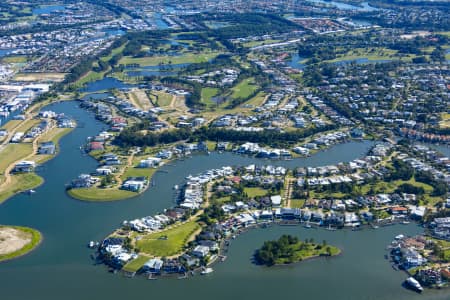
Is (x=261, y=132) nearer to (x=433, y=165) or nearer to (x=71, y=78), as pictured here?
(x=433, y=165)

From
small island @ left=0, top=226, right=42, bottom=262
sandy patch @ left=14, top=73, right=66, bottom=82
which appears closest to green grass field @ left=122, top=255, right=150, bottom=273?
small island @ left=0, top=226, right=42, bottom=262

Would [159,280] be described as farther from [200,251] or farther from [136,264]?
[200,251]

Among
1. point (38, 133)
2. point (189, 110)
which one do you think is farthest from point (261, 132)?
point (38, 133)

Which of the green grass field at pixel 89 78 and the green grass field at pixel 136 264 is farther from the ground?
the green grass field at pixel 89 78

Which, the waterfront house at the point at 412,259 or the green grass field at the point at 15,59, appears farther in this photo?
the green grass field at the point at 15,59

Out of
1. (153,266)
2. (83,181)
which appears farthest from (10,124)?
(153,266)

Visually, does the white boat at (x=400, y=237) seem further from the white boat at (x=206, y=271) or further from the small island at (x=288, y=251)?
the white boat at (x=206, y=271)

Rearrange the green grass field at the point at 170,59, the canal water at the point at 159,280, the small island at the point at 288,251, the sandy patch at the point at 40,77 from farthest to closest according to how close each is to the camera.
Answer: the green grass field at the point at 170,59 → the sandy patch at the point at 40,77 → the small island at the point at 288,251 → the canal water at the point at 159,280

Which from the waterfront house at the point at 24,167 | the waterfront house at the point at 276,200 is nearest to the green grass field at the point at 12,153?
the waterfront house at the point at 24,167
